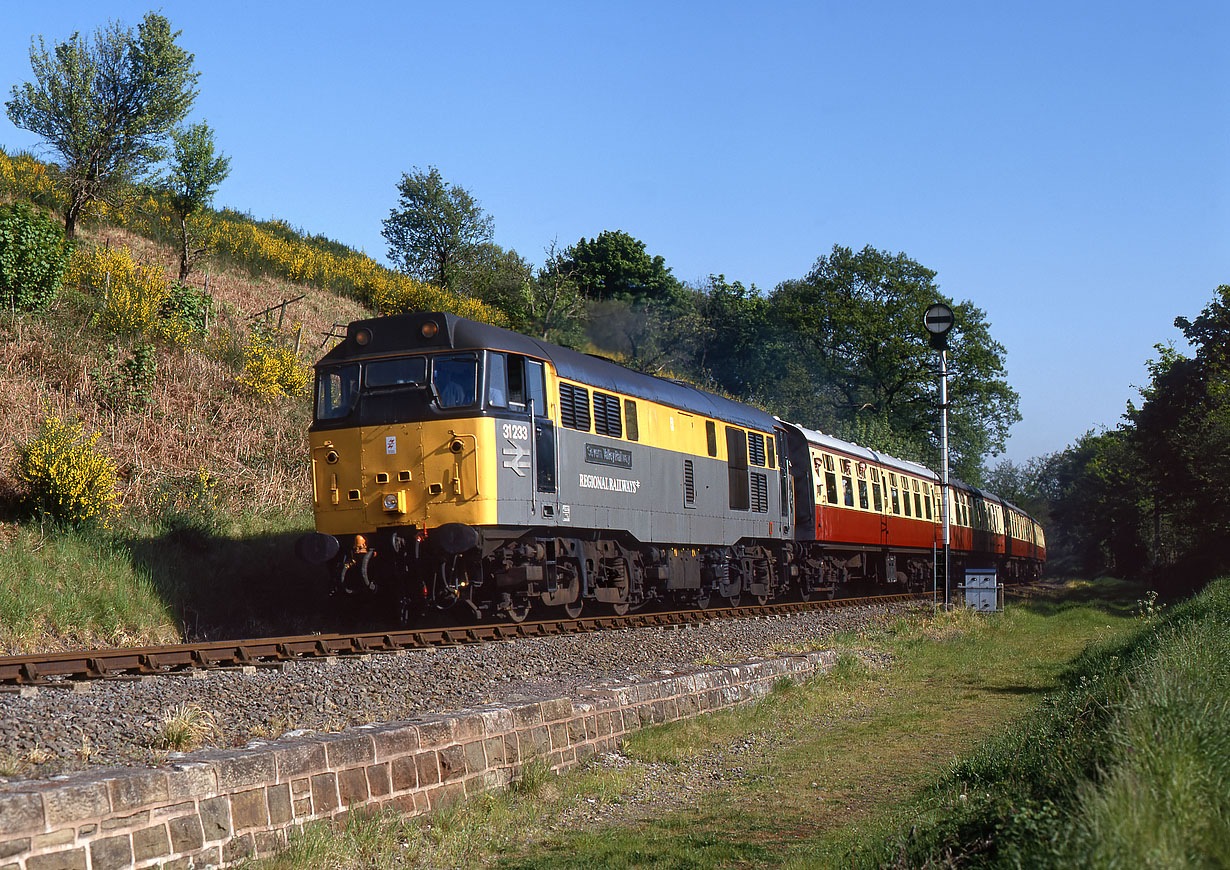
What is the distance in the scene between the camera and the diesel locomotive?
12.8 meters

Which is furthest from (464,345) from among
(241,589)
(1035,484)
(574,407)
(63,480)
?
(1035,484)

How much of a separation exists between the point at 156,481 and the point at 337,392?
507cm

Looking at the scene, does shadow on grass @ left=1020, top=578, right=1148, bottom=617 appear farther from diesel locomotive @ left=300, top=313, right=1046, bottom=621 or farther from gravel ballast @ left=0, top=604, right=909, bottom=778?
gravel ballast @ left=0, top=604, right=909, bottom=778

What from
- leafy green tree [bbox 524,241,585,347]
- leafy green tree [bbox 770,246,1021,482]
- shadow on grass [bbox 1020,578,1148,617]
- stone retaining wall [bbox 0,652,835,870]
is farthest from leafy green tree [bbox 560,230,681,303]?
stone retaining wall [bbox 0,652,835,870]

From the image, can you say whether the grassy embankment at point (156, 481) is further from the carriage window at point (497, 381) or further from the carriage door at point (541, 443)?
the carriage window at point (497, 381)

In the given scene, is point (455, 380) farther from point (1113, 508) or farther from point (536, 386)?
point (1113, 508)

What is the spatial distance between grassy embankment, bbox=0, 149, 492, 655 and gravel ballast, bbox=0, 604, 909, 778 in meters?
4.14

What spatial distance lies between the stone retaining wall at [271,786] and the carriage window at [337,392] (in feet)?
19.9

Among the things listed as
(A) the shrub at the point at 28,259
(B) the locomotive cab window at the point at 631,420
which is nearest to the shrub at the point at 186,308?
(A) the shrub at the point at 28,259

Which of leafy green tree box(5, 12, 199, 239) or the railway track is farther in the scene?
leafy green tree box(5, 12, 199, 239)

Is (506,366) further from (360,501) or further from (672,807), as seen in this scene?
(672,807)

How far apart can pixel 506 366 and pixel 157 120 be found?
21.1 meters

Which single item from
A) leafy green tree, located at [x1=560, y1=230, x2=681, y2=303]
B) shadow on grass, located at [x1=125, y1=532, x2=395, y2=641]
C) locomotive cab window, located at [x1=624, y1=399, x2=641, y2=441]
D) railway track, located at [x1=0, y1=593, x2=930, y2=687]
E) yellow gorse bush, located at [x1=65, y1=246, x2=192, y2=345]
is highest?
leafy green tree, located at [x1=560, y1=230, x2=681, y2=303]

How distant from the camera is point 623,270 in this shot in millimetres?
75125
